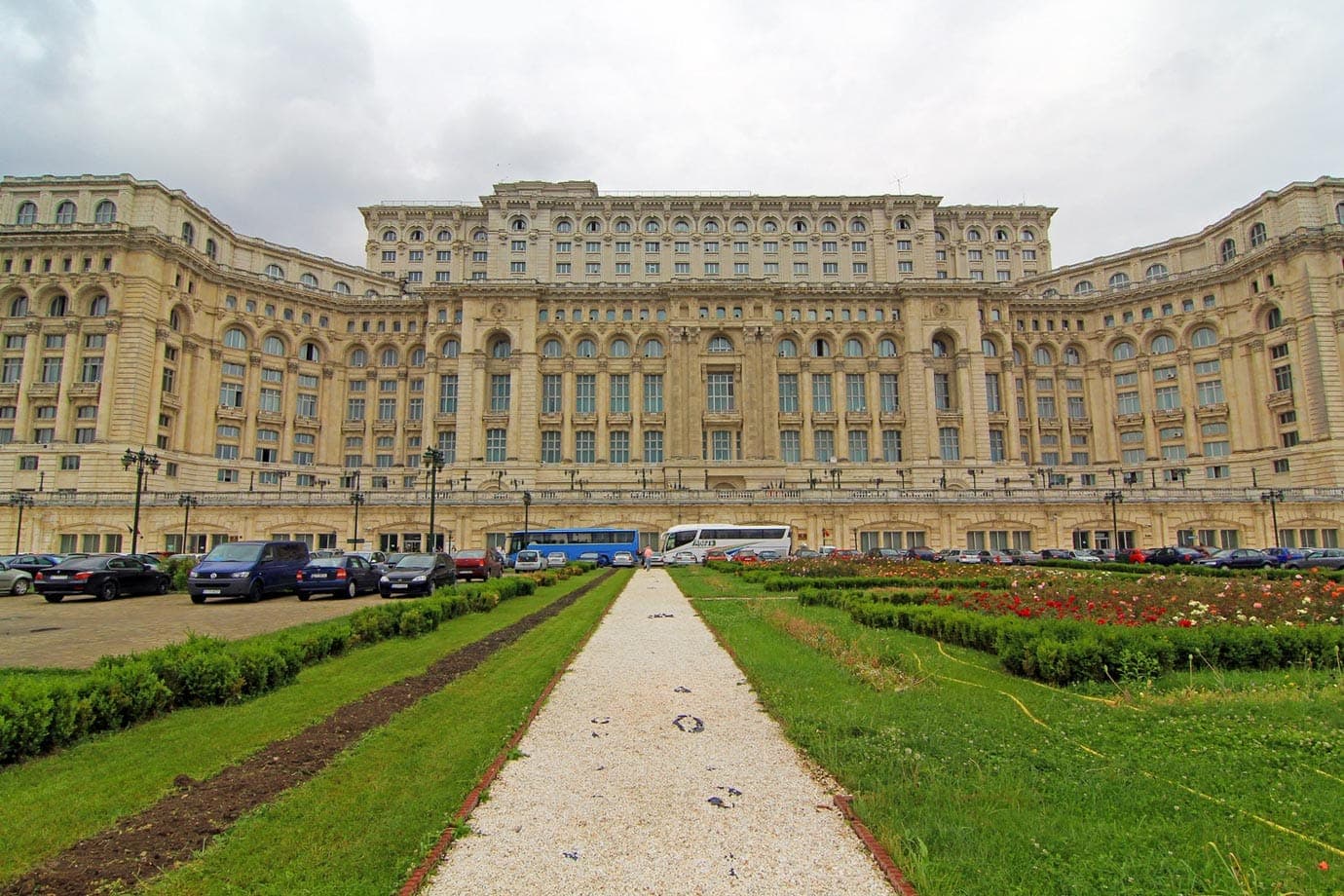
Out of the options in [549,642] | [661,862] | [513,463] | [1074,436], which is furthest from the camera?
[1074,436]

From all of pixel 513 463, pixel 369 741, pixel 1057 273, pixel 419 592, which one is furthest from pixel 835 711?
pixel 1057 273

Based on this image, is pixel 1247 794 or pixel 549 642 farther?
pixel 549 642

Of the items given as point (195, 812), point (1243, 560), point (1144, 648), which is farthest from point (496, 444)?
point (195, 812)

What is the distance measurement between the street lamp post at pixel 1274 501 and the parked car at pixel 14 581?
75.7 metres

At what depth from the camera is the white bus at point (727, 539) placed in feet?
176

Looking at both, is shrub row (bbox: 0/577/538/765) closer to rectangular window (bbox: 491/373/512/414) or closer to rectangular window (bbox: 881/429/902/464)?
rectangular window (bbox: 491/373/512/414)

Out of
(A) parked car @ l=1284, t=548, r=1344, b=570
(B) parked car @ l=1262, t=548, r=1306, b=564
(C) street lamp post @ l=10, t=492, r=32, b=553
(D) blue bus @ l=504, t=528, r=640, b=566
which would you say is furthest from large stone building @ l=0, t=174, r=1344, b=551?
(A) parked car @ l=1284, t=548, r=1344, b=570

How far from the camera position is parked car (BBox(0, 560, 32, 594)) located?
2747cm

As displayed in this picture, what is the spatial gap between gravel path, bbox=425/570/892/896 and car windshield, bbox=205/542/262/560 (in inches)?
713

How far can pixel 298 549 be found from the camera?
2628 cm

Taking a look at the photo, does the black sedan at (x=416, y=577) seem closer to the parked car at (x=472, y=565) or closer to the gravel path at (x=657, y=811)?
the parked car at (x=472, y=565)

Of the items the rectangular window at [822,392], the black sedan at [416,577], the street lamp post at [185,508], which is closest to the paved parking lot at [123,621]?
the black sedan at [416,577]

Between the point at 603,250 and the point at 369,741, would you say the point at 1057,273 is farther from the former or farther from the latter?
the point at 369,741

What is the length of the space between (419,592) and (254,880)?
20.9 m
